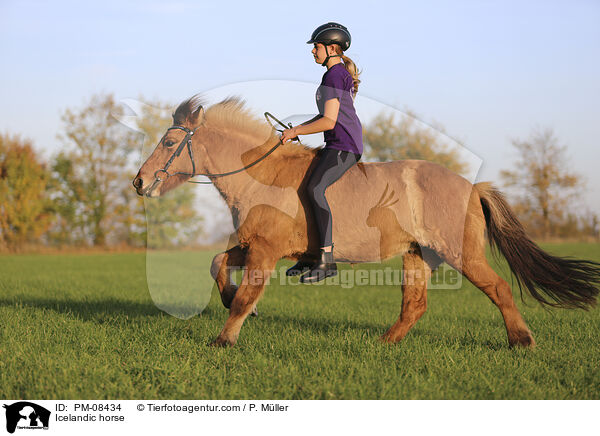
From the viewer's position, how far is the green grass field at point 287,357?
155 inches

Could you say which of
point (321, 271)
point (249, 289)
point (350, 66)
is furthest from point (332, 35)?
point (249, 289)

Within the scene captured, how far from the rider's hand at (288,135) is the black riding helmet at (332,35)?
0.84 m

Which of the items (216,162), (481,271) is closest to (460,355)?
(481,271)

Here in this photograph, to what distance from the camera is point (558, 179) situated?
1459 inches

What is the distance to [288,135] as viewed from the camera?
517 cm

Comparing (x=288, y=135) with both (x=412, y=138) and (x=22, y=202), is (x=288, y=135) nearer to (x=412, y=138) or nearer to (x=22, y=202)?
(x=412, y=138)

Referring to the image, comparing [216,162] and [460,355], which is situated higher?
[216,162]

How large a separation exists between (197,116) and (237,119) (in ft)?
1.53
